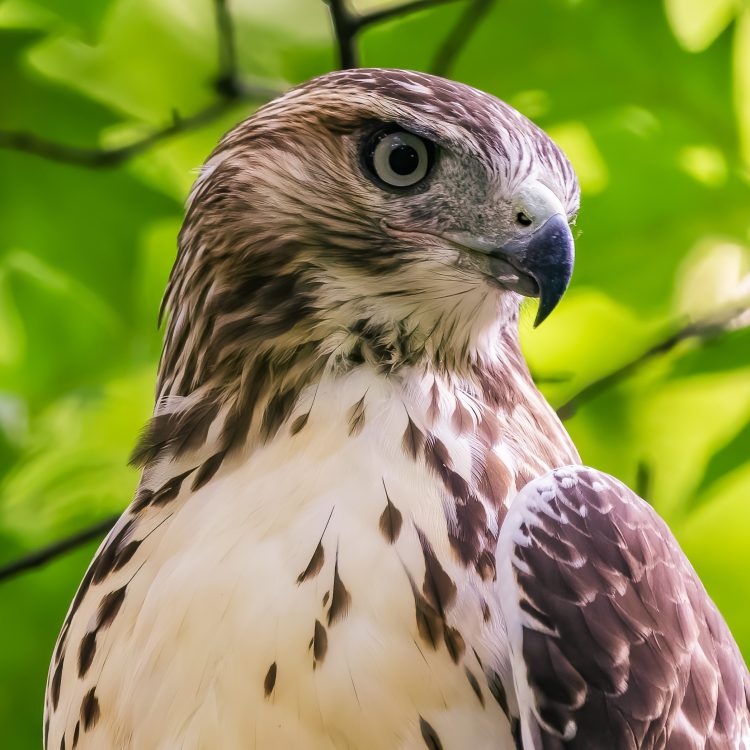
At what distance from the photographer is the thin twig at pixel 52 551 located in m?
2.79

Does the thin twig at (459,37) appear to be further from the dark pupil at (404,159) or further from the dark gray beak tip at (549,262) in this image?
the dark gray beak tip at (549,262)

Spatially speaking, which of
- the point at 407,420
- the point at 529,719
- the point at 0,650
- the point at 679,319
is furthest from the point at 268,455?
the point at 679,319

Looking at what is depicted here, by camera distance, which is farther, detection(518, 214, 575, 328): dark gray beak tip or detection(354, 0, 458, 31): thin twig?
detection(354, 0, 458, 31): thin twig

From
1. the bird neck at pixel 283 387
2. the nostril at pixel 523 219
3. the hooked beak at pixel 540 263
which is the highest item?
the nostril at pixel 523 219

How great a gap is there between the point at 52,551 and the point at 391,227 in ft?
3.21

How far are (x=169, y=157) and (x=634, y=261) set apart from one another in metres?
1.11

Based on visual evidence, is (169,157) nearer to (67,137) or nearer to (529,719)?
(67,137)

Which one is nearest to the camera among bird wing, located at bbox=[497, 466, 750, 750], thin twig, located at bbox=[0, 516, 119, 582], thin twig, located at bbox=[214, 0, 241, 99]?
bird wing, located at bbox=[497, 466, 750, 750]

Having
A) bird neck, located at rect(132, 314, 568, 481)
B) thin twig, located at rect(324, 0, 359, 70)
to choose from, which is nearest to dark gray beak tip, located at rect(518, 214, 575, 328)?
bird neck, located at rect(132, 314, 568, 481)

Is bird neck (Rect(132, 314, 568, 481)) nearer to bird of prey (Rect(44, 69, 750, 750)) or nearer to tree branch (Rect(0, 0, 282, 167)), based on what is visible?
bird of prey (Rect(44, 69, 750, 750))

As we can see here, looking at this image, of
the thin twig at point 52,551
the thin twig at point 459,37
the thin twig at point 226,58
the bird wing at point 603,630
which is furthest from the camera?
the thin twig at point 226,58

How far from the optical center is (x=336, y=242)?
2463 millimetres

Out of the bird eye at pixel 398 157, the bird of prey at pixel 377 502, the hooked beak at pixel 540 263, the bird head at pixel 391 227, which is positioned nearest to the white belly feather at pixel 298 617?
the bird of prey at pixel 377 502

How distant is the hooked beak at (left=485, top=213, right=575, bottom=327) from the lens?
230cm
